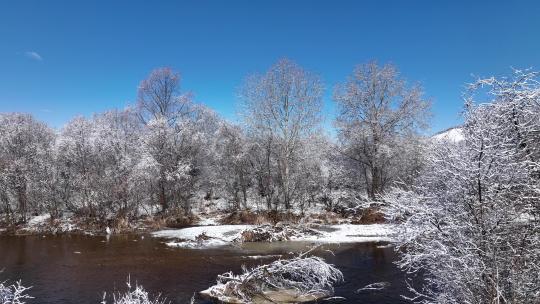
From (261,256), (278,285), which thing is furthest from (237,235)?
(278,285)

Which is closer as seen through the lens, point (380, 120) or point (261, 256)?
point (261, 256)

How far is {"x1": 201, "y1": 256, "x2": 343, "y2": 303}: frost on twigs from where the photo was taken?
46.6 ft

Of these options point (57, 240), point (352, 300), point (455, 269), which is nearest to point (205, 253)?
point (352, 300)

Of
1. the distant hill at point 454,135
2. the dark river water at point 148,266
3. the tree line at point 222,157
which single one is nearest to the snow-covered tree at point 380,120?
the tree line at point 222,157

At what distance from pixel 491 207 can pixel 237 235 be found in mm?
22129

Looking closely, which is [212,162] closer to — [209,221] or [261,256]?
[209,221]

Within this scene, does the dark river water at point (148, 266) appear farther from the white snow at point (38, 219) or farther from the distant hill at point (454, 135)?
the distant hill at point (454, 135)

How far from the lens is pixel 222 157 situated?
40719 mm

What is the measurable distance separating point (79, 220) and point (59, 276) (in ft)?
62.3

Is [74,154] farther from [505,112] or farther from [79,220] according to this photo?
[505,112]

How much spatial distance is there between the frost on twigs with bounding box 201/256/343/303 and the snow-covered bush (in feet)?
26.6

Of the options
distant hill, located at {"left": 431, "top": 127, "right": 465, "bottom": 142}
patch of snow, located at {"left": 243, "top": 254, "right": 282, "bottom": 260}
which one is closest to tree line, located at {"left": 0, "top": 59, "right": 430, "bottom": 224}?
patch of snow, located at {"left": 243, "top": 254, "right": 282, "bottom": 260}

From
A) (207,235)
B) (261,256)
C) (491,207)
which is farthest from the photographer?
(207,235)

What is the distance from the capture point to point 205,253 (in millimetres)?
23047
